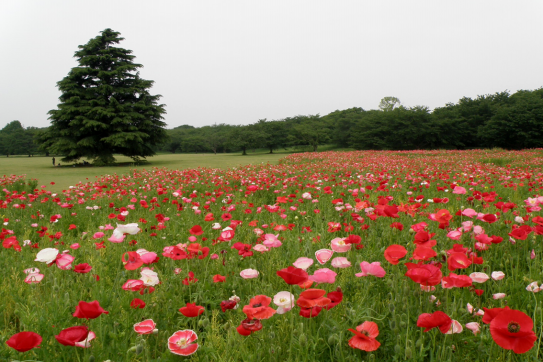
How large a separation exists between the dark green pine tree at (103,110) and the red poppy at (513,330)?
22113 mm

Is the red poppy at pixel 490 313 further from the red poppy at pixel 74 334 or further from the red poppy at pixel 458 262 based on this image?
the red poppy at pixel 74 334

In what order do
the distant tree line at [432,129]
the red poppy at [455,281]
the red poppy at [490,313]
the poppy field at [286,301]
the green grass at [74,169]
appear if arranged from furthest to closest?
the distant tree line at [432,129] → the green grass at [74,169] → the red poppy at [455,281] → the poppy field at [286,301] → the red poppy at [490,313]

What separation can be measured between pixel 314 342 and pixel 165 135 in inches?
976

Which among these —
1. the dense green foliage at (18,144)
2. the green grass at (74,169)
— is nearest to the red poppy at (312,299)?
the green grass at (74,169)

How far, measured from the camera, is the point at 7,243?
1933 millimetres

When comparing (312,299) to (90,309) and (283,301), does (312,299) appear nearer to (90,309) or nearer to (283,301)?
(283,301)

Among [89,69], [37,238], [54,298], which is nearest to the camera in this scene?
[54,298]

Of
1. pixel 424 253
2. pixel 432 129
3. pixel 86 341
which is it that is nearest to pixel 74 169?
pixel 86 341

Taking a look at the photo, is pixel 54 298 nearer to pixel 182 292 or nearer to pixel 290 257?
pixel 182 292

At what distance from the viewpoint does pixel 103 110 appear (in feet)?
67.9

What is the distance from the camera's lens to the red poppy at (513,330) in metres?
0.79

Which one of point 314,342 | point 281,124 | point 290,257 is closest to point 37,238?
point 290,257

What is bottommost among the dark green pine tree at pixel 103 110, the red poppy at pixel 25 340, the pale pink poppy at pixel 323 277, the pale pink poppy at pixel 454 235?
the red poppy at pixel 25 340

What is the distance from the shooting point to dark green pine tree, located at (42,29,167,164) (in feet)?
67.9
